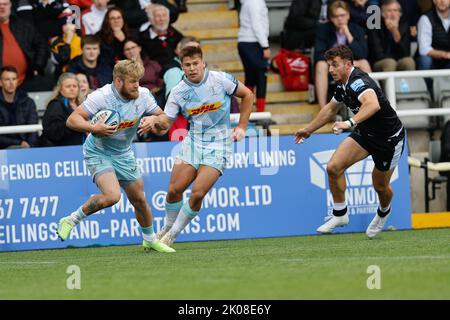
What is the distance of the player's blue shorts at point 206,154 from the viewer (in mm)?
13695

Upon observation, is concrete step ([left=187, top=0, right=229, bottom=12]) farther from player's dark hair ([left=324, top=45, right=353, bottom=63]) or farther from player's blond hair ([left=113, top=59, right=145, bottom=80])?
player's blond hair ([left=113, top=59, right=145, bottom=80])

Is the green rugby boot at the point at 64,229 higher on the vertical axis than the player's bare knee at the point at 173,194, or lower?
lower

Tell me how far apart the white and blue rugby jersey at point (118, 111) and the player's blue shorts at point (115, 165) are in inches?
2.2

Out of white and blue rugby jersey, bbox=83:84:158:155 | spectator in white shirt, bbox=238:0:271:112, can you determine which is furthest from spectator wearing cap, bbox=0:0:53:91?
white and blue rugby jersey, bbox=83:84:158:155

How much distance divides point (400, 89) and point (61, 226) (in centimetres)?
691

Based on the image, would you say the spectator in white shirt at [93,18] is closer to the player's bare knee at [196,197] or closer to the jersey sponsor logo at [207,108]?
the jersey sponsor logo at [207,108]

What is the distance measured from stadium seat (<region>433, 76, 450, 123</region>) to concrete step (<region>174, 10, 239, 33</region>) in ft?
12.4

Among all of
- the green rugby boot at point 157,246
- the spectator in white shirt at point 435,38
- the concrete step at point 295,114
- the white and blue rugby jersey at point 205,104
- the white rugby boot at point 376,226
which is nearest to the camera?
the green rugby boot at point 157,246

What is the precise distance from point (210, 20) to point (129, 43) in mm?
3471

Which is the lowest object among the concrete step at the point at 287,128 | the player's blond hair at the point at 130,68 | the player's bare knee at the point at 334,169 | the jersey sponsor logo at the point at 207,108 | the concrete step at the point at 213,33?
the player's bare knee at the point at 334,169

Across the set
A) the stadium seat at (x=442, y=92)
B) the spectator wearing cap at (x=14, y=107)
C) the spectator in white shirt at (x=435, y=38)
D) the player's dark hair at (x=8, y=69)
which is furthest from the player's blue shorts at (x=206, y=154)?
the spectator in white shirt at (x=435, y=38)

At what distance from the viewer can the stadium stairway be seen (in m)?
19.1
